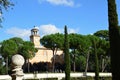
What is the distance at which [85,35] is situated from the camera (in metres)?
79.1

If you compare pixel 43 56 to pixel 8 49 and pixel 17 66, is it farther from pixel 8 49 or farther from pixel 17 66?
pixel 17 66

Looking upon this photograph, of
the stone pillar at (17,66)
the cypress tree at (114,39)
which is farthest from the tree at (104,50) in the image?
the stone pillar at (17,66)

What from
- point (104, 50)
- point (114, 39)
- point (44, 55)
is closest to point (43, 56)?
point (44, 55)

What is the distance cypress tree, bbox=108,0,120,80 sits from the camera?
17.0 m

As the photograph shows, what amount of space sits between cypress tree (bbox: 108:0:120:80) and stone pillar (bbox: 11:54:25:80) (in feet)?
30.2

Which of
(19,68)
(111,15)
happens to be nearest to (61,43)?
(111,15)

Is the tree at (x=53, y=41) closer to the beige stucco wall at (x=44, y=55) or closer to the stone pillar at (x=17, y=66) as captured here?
the beige stucco wall at (x=44, y=55)

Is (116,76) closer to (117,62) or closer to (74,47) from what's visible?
(117,62)

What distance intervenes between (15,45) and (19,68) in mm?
71245

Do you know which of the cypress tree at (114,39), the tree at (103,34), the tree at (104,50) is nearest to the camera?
the cypress tree at (114,39)

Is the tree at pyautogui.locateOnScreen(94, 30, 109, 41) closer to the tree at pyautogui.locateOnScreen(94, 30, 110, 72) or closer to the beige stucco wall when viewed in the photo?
the tree at pyautogui.locateOnScreen(94, 30, 110, 72)

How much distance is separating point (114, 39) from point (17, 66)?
10683 millimetres

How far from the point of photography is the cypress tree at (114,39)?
17016mm

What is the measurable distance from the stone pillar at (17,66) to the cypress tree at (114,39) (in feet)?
30.2
